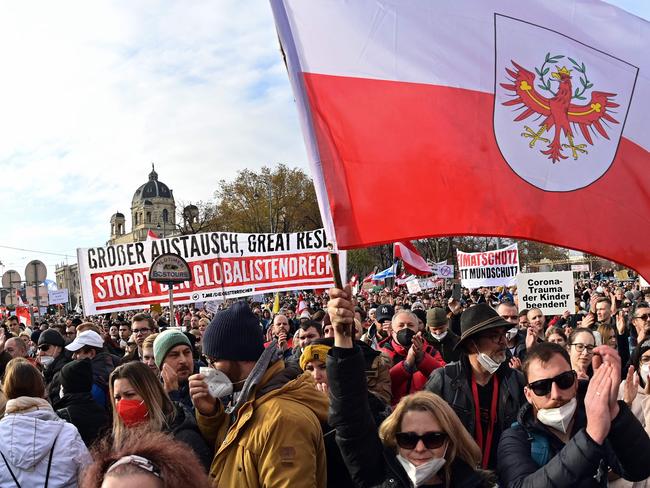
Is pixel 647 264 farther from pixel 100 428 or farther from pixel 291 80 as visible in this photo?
pixel 100 428

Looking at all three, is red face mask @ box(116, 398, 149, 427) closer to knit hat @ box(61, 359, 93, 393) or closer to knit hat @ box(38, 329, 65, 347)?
knit hat @ box(61, 359, 93, 393)

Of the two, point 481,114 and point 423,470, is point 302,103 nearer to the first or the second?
point 481,114

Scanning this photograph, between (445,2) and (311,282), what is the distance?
9.88 metres

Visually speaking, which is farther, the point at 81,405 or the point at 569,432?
the point at 81,405

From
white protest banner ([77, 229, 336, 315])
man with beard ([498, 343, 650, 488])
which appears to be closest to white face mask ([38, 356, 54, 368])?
white protest banner ([77, 229, 336, 315])

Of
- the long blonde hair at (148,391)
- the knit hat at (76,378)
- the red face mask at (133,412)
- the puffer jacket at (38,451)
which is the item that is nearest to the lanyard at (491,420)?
the long blonde hair at (148,391)

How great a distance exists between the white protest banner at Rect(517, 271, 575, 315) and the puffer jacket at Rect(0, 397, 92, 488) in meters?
7.84

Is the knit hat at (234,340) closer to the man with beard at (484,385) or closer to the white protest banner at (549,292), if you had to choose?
the man with beard at (484,385)

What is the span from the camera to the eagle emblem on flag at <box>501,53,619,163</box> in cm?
401

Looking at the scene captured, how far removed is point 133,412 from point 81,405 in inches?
38.1

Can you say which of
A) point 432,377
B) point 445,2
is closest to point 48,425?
point 432,377

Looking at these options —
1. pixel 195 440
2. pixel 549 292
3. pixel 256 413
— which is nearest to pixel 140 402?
pixel 195 440

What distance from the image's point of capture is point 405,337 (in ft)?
19.4

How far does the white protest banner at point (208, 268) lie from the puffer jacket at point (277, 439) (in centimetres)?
998
